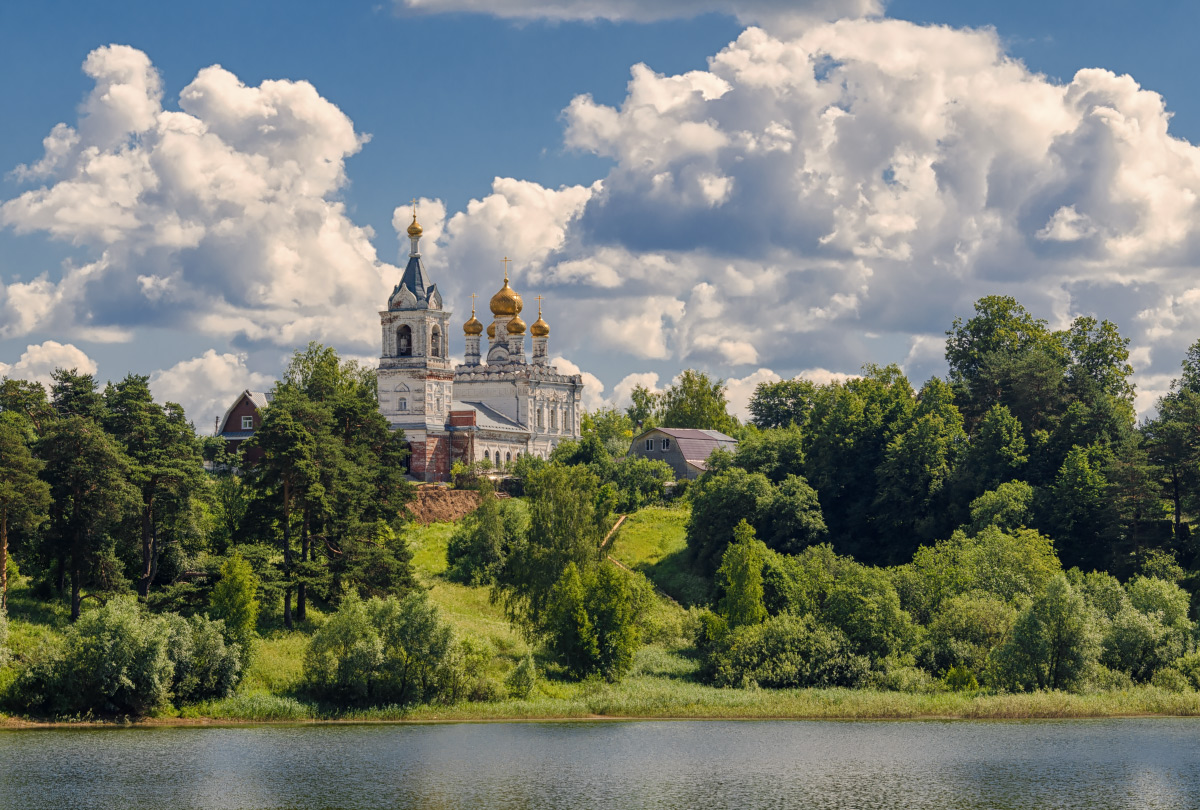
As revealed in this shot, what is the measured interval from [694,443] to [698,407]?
1220 inches

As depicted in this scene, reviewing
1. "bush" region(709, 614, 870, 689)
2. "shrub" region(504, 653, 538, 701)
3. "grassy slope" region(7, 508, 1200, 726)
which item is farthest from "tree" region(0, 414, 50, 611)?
"bush" region(709, 614, 870, 689)

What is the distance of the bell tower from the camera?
101750mm

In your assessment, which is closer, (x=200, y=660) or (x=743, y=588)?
(x=200, y=660)

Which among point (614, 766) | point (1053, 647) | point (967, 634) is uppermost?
point (967, 634)

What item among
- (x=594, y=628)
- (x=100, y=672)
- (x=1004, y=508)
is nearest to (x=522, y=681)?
(x=594, y=628)

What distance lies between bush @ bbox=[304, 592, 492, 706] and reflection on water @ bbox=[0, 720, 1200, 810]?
257 cm

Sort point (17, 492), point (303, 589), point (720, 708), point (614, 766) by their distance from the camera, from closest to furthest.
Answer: point (614, 766), point (17, 492), point (720, 708), point (303, 589)

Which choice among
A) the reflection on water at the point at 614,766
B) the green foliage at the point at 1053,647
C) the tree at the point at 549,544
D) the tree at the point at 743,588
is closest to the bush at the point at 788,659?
the tree at the point at 743,588

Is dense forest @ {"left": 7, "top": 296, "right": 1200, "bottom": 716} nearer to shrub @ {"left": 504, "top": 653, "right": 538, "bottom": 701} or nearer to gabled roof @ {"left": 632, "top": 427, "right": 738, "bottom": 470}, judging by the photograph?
shrub @ {"left": 504, "top": 653, "right": 538, "bottom": 701}

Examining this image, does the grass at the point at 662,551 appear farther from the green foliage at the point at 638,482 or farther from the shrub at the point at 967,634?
the shrub at the point at 967,634

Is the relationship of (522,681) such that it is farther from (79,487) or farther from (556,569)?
(79,487)

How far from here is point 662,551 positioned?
74.5 metres

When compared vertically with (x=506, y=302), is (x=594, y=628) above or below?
below

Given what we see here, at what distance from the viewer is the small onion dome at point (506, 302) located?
4828 inches
